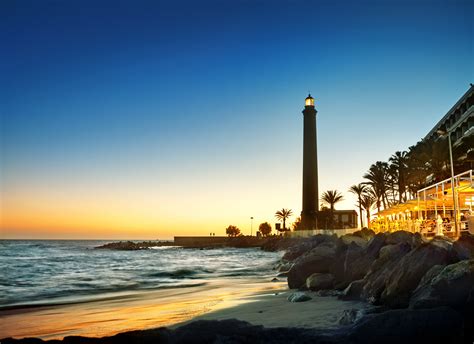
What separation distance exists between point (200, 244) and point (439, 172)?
292 ft

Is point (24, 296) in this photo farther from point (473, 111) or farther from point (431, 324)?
point (473, 111)

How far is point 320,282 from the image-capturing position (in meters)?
13.9

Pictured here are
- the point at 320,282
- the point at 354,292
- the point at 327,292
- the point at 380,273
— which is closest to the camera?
the point at 380,273

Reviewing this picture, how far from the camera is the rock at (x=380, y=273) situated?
10023mm

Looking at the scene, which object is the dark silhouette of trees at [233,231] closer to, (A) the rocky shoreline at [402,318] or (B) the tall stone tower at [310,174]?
(B) the tall stone tower at [310,174]

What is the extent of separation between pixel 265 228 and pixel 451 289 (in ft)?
453

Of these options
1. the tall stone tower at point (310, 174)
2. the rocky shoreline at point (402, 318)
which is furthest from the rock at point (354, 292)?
the tall stone tower at point (310, 174)

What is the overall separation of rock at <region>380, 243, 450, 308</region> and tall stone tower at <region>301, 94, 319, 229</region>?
65.6 m

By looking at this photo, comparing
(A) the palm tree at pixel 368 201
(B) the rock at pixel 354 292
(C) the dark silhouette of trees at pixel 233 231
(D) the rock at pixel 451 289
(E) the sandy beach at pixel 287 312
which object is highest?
(A) the palm tree at pixel 368 201

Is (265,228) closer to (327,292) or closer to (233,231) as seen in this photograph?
(233,231)

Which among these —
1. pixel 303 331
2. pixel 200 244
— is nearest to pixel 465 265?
pixel 303 331

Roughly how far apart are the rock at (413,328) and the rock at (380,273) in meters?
3.19

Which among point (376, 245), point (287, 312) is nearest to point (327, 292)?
point (287, 312)

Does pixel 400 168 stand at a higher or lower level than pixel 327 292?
higher
